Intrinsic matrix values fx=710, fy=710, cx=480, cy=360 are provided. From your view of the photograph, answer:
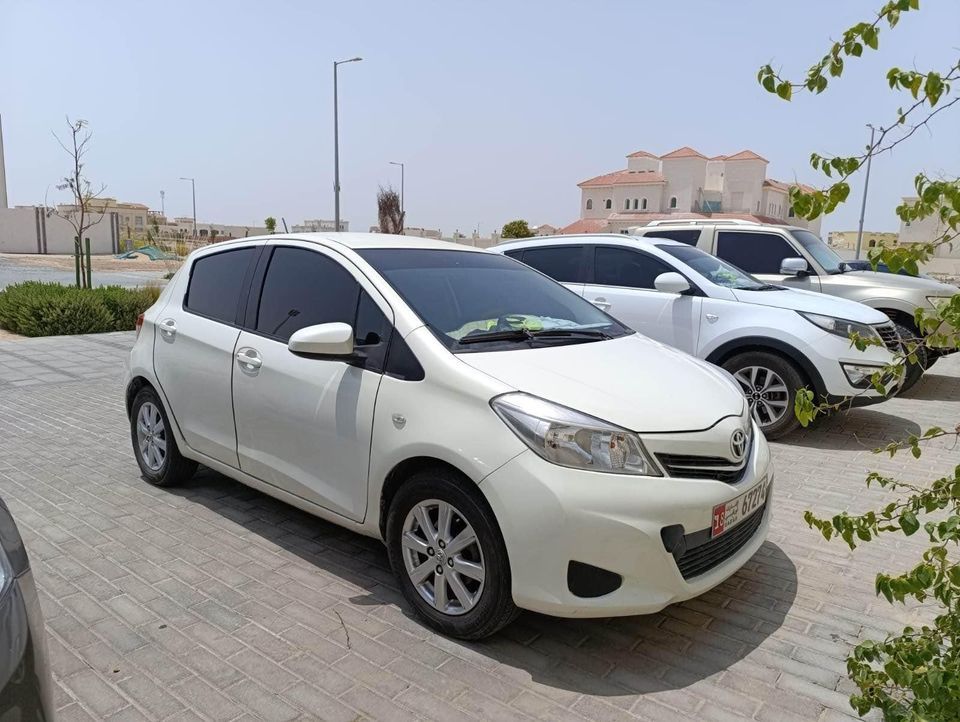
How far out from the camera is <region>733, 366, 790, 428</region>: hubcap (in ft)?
21.4

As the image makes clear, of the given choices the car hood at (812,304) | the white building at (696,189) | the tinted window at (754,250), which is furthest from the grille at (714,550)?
the white building at (696,189)

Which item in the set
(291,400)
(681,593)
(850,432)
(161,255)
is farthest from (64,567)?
(161,255)

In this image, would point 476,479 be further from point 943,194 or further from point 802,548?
point 802,548

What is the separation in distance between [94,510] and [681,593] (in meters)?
3.77

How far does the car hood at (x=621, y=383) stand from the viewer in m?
2.99

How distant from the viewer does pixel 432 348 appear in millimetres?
3281

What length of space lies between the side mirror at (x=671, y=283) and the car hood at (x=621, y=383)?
3.05 m

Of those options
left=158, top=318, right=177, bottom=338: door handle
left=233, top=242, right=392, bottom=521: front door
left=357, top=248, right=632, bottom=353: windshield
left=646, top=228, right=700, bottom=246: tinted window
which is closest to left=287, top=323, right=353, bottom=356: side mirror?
left=233, top=242, right=392, bottom=521: front door

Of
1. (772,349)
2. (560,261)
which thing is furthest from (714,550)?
(560,261)

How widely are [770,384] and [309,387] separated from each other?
4.59 metres

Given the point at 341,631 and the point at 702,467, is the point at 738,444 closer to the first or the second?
the point at 702,467

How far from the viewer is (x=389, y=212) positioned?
154ft

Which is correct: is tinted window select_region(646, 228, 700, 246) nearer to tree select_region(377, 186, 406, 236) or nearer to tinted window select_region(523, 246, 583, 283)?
tinted window select_region(523, 246, 583, 283)

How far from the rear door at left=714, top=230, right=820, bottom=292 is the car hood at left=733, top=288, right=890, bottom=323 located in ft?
7.06
